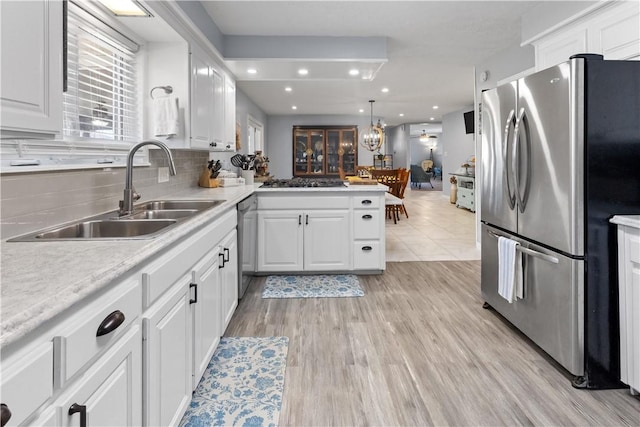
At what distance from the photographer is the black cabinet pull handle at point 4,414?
620mm

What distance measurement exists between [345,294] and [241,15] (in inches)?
104

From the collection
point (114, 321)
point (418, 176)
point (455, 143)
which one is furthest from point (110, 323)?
point (418, 176)

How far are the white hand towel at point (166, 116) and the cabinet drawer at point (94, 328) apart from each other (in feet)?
5.74

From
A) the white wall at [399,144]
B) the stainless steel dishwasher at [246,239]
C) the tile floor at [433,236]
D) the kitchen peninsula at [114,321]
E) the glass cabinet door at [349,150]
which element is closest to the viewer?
the kitchen peninsula at [114,321]

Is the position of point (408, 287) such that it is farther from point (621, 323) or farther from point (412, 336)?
point (621, 323)

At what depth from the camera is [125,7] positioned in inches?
85.5

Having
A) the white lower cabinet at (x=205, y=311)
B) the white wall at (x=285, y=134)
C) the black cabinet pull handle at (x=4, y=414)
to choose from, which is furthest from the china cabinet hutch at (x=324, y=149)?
the black cabinet pull handle at (x=4, y=414)

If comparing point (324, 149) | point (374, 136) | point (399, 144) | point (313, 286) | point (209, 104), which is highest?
point (399, 144)

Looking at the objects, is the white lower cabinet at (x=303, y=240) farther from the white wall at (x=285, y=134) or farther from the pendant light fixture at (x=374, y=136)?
the white wall at (x=285, y=134)

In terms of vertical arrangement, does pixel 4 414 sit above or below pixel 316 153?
below

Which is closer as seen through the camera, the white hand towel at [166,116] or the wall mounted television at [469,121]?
the white hand towel at [166,116]

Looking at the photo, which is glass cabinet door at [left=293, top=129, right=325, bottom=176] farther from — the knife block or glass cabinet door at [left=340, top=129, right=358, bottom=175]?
the knife block

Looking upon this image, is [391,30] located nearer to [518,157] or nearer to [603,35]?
[603,35]

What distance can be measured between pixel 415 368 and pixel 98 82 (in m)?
2.48
